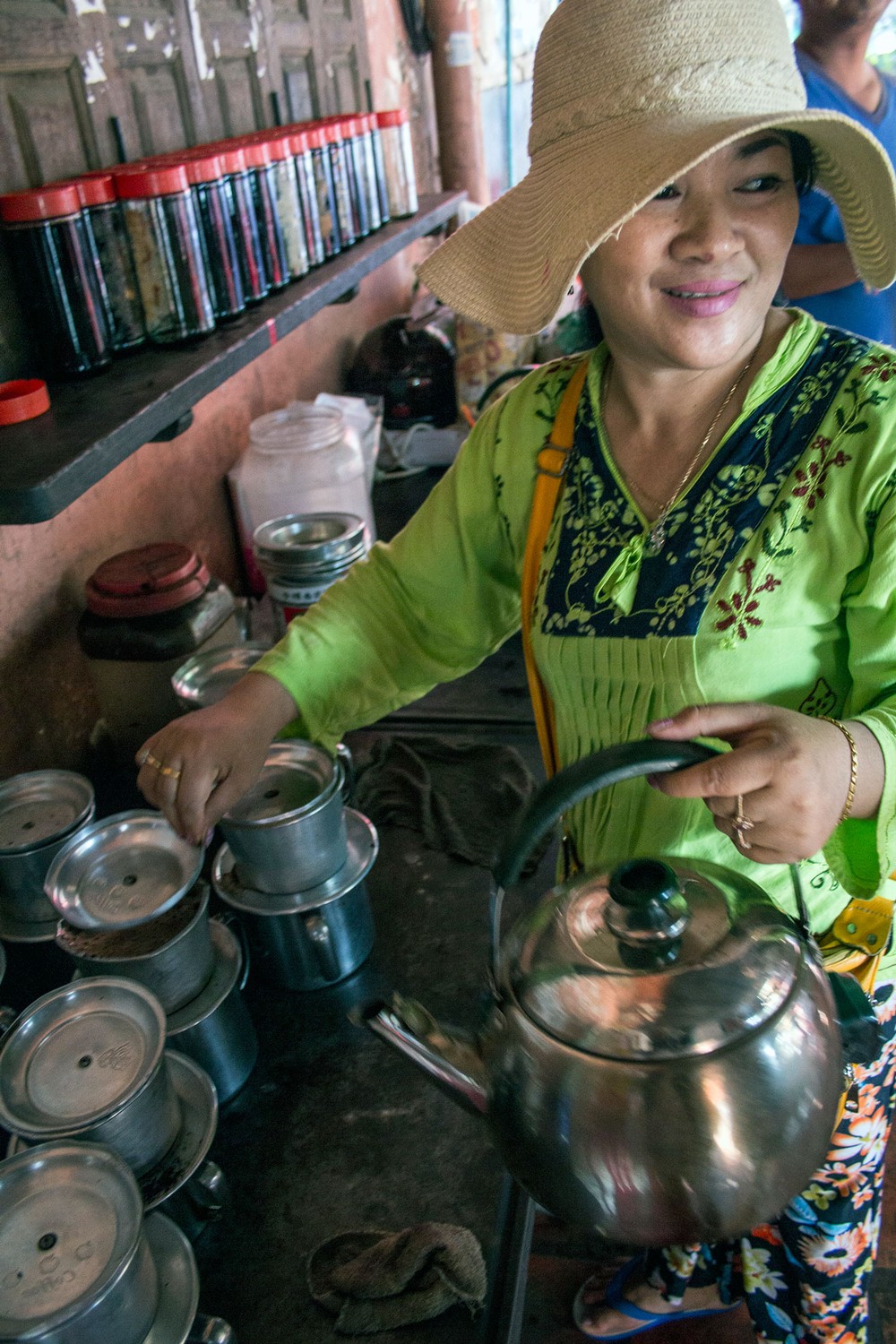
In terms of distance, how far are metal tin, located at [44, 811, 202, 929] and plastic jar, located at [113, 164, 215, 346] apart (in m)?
0.75

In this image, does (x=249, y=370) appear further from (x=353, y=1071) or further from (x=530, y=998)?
(x=530, y=998)

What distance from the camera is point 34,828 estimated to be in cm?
120

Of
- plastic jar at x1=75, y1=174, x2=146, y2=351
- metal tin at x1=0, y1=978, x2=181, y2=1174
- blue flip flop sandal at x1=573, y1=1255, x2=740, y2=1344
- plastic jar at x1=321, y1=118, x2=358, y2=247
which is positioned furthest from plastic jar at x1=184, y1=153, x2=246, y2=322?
blue flip flop sandal at x1=573, y1=1255, x2=740, y2=1344

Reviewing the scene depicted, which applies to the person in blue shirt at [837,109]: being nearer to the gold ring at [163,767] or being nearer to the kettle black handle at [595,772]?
the kettle black handle at [595,772]

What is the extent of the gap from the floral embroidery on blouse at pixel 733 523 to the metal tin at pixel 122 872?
0.54m

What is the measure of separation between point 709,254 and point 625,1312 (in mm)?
1543

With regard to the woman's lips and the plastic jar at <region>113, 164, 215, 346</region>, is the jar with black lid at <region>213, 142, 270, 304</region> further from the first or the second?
the woman's lips

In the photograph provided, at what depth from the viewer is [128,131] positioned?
64.0 inches

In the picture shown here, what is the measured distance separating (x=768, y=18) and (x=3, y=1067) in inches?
47.0

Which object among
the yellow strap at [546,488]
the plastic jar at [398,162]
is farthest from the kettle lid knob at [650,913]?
the plastic jar at [398,162]

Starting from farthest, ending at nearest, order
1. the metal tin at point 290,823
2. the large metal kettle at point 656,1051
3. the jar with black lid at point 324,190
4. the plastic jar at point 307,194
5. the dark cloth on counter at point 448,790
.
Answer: the jar with black lid at point 324,190 → the plastic jar at point 307,194 → the dark cloth on counter at point 448,790 → the metal tin at point 290,823 → the large metal kettle at point 656,1051

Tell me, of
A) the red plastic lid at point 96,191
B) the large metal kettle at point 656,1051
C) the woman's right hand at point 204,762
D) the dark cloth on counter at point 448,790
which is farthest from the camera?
the dark cloth on counter at point 448,790

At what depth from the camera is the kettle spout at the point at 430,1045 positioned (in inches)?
29.5

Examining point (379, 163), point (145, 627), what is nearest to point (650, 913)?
point (145, 627)
